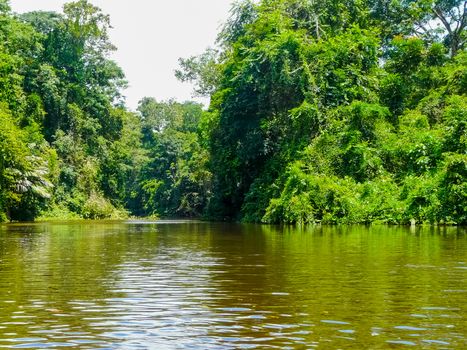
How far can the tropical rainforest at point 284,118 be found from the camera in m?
38.8

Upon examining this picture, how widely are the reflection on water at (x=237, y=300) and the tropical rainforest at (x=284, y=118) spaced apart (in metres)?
21.3

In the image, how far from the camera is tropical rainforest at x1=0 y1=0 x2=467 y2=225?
38.8 m

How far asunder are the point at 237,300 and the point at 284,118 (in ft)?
124

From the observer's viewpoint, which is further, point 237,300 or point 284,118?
point 284,118

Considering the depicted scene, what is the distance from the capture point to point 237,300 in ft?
31.3

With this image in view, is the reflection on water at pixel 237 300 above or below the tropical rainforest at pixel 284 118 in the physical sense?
below

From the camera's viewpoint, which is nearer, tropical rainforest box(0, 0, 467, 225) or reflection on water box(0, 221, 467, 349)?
reflection on water box(0, 221, 467, 349)

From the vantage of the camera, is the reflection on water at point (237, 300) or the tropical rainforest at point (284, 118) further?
the tropical rainforest at point (284, 118)

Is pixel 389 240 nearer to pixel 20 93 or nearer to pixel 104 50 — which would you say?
pixel 20 93

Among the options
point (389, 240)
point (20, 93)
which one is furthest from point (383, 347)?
point (20, 93)

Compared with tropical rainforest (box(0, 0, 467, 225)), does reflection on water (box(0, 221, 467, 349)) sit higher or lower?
lower

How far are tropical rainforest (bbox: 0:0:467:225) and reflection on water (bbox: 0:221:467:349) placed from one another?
70.0ft

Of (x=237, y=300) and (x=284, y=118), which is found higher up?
(x=284, y=118)

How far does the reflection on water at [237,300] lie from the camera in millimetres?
6973
